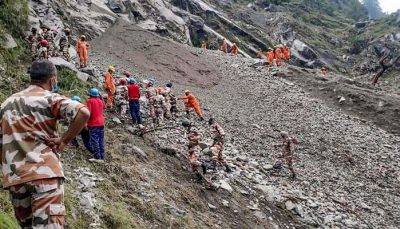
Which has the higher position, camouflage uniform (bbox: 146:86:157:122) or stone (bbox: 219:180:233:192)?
stone (bbox: 219:180:233:192)

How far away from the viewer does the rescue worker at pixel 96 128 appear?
472 inches

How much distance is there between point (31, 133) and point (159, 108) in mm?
14541

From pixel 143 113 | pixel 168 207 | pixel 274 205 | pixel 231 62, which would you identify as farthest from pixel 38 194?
pixel 231 62

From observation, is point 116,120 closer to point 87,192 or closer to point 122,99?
point 122,99

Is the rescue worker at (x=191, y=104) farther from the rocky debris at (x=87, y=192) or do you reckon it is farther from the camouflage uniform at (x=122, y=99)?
the rocky debris at (x=87, y=192)

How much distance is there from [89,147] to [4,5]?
1078 centimetres

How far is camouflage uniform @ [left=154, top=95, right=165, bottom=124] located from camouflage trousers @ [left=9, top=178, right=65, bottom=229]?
46.1 feet

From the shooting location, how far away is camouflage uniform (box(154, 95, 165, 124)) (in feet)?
61.6

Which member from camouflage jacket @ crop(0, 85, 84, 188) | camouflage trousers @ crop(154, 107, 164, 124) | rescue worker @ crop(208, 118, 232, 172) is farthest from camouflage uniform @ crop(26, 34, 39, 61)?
camouflage jacket @ crop(0, 85, 84, 188)

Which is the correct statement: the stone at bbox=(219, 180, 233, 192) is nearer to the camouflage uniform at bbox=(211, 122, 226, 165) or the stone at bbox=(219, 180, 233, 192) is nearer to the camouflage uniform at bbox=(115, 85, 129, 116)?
the camouflage uniform at bbox=(211, 122, 226, 165)

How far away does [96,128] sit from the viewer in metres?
12.3

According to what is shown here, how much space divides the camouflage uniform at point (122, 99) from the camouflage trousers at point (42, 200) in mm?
14003

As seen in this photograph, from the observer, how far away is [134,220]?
9562 millimetres

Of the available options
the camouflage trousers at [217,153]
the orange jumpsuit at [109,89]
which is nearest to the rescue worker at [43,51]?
the orange jumpsuit at [109,89]
